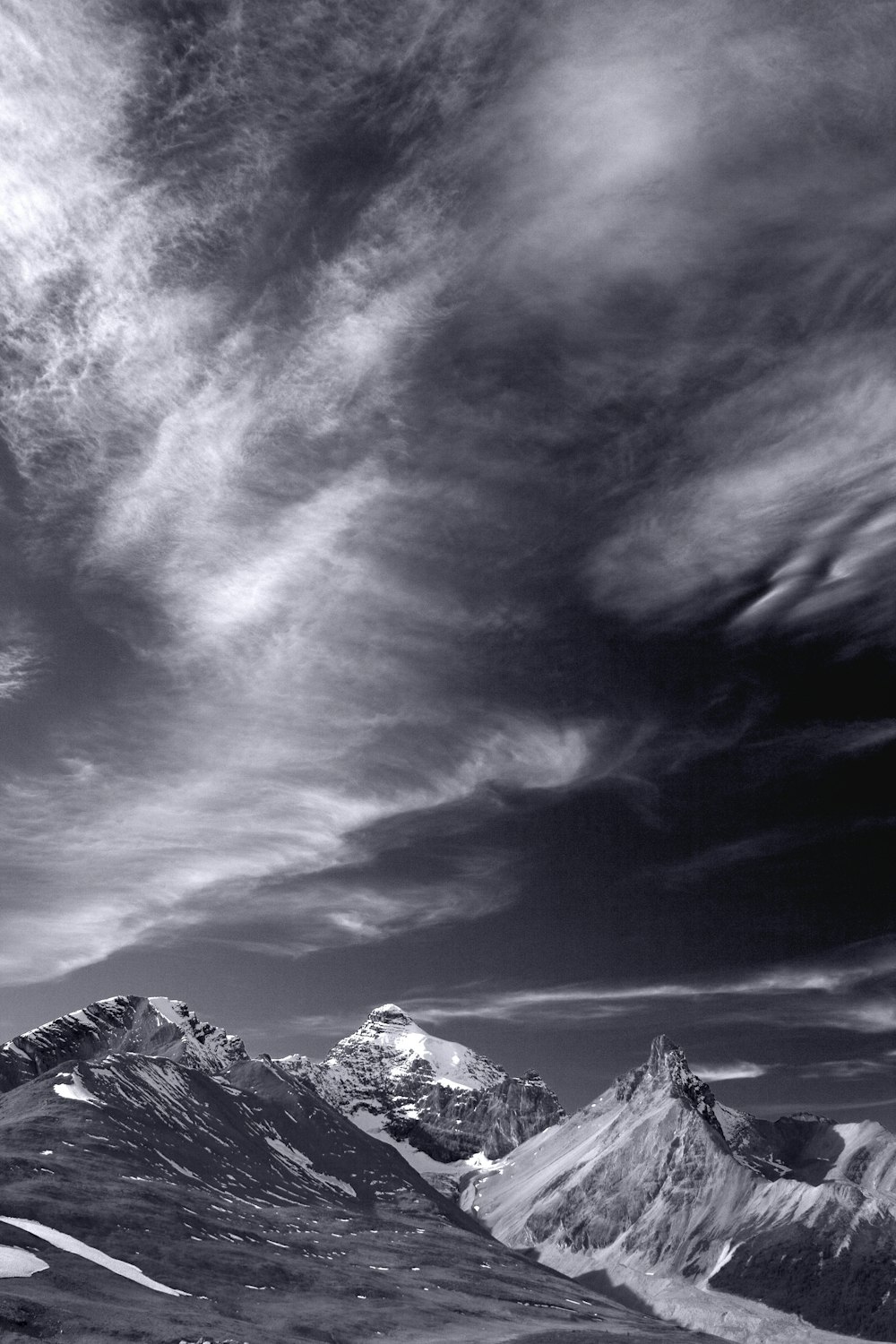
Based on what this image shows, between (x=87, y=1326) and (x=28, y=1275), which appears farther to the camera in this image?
(x=28, y=1275)

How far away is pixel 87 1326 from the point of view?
144625mm

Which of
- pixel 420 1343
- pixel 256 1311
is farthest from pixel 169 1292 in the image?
pixel 420 1343

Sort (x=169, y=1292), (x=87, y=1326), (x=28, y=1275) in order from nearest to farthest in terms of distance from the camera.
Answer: (x=87, y=1326) → (x=28, y=1275) → (x=169, y=1292)

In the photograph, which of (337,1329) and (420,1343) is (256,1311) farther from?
(420,1343)

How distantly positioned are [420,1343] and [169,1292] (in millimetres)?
51599

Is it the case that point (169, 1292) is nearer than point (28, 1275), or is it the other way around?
point (28, 1275)

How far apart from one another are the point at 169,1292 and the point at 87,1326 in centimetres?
5812

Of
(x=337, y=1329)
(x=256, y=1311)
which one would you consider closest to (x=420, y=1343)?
(x=337, y=1329)

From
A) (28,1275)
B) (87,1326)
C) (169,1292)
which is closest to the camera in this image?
(87,1326)

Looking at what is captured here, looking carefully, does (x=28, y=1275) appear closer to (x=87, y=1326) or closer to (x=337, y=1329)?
(x=87, y=1326)

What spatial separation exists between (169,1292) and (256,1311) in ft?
58.1

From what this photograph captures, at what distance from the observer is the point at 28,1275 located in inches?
6629

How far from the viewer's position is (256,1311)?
19638 cm

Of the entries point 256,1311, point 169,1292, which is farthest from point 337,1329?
point 169,1292
